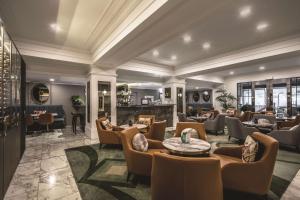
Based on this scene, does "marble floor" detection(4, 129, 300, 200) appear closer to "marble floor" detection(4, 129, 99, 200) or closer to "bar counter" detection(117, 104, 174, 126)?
"marble floor" detection(4, 129, 99, 200)

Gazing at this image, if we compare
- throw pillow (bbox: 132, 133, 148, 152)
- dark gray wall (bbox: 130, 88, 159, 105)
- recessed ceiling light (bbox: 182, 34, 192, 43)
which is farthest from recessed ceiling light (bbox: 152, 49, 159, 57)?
dark gray wall (bbox: 130, 88, 159, 105)

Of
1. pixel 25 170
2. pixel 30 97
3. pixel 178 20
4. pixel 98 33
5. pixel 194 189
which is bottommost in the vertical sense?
pixel 25 170

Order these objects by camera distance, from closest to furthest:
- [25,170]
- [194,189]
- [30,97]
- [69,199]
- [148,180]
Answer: [194,189], [69,199], [148,180], [25,170], [30,97]

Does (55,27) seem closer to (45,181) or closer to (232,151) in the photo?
(45,181)

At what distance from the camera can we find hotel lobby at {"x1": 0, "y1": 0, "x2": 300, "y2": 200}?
6.87 feet

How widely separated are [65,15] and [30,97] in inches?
322

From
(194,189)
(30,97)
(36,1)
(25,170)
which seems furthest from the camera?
(30,97)

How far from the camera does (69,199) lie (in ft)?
7.47

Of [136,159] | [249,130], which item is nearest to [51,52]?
[136,159]

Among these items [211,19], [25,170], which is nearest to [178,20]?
[211,19]

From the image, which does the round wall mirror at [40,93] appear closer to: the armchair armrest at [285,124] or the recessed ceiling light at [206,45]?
the recessed ceiling light at [206,45]

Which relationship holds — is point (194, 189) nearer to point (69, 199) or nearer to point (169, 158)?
point (169, 158)

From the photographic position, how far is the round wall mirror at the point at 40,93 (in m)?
9.48

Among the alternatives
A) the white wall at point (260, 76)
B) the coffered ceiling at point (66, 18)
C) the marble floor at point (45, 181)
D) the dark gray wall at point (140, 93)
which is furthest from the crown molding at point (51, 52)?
the white wall at point (260, 76)
